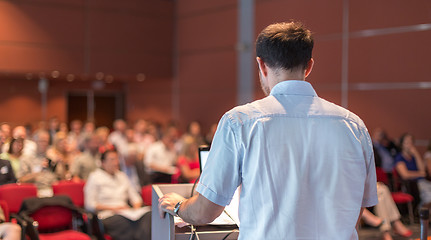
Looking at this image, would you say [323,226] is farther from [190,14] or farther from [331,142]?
[190,14]

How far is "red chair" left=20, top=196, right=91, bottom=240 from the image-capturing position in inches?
186

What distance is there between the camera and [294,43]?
1.51 m

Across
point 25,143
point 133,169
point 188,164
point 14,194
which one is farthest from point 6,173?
point 188,164

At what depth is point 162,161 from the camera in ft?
28.3

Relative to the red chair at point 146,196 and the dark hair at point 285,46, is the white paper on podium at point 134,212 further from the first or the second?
the dark hair at point 285,46

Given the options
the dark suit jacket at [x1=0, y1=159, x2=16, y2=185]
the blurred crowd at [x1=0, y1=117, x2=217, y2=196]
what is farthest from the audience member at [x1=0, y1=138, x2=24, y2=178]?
the dark suit jacket at [x1=0, y1=159, x2=16, y2=185]

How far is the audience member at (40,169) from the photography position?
633 centimetres

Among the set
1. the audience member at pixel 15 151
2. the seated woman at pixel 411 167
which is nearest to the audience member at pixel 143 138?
the audience member at pixel 15 151

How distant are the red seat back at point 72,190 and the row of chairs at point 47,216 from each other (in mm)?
56

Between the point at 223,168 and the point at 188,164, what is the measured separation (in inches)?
250

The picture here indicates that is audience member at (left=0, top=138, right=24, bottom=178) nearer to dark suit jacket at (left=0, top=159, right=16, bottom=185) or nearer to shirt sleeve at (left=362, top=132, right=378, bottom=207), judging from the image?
dark suit jacket at (left=0, top=159, right=16, bottom=185)

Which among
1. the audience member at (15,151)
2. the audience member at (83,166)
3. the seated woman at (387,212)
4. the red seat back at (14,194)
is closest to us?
the red seat back at (14,194)

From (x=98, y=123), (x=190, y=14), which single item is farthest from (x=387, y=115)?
(x=98, y=123)

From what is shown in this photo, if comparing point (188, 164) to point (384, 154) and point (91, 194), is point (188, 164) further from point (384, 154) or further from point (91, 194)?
point (384, 154)
